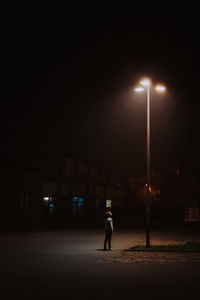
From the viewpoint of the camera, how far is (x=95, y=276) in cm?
1423

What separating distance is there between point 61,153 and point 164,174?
15.6m

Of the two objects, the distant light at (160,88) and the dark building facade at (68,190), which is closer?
the distant light at (160,88)

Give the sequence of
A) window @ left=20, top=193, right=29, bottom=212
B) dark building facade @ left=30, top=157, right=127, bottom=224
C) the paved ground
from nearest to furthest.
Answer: the paved ground → window @ left=20, top=193, right=29, bottom=212 → dark building facade @ left=30, top=157, right=127, bottom=224

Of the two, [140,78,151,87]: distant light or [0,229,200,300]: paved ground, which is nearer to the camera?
[0,229,200,300]: paved ground

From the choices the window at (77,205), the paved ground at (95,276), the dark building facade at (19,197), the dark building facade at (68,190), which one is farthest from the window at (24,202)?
the paved ground at (95,276)

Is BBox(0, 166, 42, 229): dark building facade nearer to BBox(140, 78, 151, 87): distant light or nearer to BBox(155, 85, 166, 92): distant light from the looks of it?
BBox(140, 78, 151, 87): distant light

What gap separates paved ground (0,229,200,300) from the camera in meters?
11.3

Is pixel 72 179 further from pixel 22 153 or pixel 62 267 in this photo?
pixel 62 267

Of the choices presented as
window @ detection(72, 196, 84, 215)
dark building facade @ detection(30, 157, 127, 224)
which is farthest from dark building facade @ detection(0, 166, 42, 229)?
window @ detection(72, 196, 84, 215)

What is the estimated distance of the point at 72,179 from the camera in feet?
240

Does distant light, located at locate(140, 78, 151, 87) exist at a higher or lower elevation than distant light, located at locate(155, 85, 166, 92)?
higher

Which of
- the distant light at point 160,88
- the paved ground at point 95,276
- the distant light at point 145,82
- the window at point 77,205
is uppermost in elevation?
the distant light at point 145,82

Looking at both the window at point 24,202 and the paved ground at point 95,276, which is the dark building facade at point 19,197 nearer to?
the window at point 24,202

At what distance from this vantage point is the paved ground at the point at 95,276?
11.3 m
